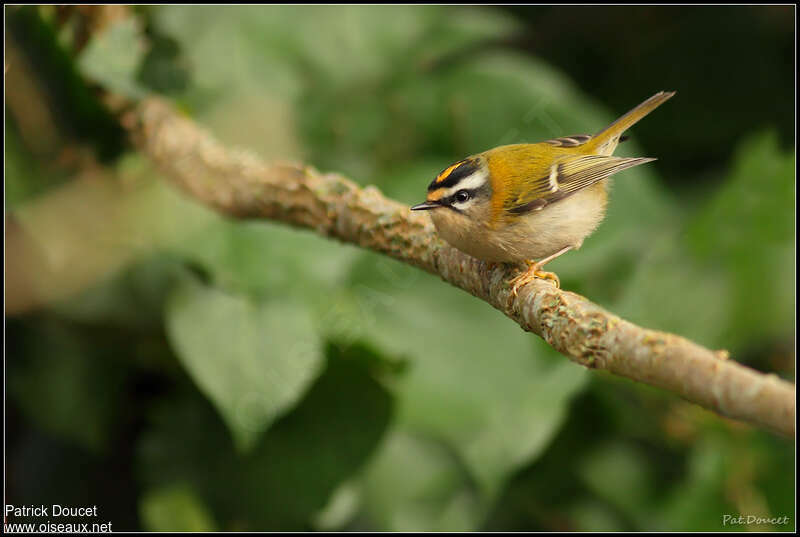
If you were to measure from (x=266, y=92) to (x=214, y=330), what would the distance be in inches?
45.7

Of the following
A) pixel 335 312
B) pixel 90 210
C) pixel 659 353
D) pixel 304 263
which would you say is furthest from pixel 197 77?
pixel 659 353

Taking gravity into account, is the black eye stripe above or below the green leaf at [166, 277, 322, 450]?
above

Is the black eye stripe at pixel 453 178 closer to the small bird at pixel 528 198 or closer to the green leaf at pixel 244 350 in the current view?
the small bird at pixel 528 198

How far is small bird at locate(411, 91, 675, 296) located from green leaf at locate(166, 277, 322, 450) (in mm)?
651

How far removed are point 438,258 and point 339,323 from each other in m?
0.72

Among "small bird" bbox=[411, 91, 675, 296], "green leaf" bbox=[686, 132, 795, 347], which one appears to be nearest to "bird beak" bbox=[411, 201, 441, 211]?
"small bird" bbox=[411, 91, 675, 296]

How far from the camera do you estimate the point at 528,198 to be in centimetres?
194

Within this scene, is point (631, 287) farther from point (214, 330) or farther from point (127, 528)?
point (127, 528)

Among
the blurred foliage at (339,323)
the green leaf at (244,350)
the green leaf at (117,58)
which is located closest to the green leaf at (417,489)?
the blurred foliage at (339,323)

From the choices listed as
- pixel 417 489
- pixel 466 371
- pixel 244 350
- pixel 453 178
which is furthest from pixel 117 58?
pixel 417 489

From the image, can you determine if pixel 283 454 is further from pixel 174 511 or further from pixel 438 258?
pixel 438 258

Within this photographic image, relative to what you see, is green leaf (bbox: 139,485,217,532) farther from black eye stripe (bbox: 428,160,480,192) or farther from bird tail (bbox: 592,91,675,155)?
bird tail (bbox: 592,91,675,155)

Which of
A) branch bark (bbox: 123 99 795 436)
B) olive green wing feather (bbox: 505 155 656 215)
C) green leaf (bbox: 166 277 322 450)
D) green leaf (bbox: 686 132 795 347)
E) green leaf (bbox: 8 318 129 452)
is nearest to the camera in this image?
branch bark (bbox: 123 99 795 436)

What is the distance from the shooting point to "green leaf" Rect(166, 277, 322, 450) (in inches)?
81.4
